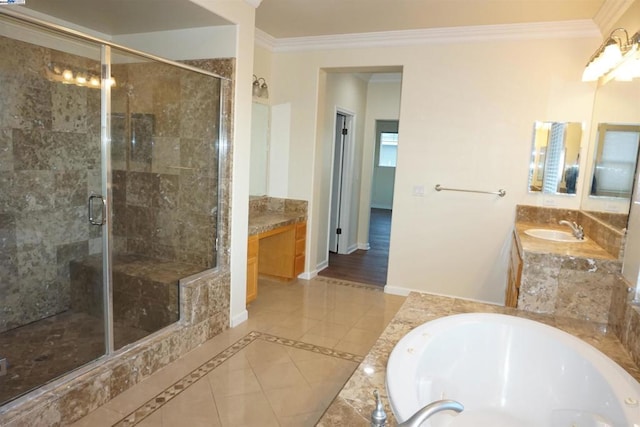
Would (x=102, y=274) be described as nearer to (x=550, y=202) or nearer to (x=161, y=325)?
(x=161, y=325)

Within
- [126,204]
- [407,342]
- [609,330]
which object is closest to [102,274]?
[126,204]

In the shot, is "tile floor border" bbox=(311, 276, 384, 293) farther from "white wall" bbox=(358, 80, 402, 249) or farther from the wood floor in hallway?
"white wall" bbox=(358, 80, 402, 249)

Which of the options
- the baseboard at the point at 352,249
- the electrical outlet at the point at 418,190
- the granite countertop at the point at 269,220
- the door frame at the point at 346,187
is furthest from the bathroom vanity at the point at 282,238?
the baseboard at the point at 352,249

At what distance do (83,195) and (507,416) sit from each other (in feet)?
11.4

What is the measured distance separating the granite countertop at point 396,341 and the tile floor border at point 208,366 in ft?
2.41

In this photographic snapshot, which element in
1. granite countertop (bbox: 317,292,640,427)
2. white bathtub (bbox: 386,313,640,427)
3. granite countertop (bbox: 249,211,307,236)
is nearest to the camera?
granite countertop (bbox: 317,292,640,427)

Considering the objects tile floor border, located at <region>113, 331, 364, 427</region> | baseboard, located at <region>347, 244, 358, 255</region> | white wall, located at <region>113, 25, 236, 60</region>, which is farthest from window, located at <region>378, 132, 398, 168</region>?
tile floor border, located at <region>113, 331, 364, 427</region>

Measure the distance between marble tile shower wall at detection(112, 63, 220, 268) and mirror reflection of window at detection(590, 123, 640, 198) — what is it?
9.11 ft

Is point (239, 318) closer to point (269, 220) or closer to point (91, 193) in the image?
point (269, 220)

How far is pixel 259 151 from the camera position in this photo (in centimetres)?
456

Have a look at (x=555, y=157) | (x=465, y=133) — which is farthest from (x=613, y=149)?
(x=465, y=133)

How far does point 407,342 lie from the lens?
1.97 m

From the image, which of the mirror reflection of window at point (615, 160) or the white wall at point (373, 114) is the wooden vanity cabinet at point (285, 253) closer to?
the white wall at point (373, 114)

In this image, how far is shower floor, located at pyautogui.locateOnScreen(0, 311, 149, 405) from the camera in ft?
8.07
